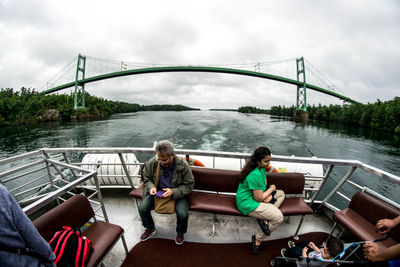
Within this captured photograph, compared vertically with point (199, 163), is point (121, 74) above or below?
above

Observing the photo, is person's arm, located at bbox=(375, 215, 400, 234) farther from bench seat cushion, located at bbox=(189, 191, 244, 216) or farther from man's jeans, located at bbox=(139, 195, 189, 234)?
man's jeans, located at bbox=(139, 195, 189, 234)

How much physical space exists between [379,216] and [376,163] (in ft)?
52.6

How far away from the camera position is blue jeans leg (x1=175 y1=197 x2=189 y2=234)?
1716 mm

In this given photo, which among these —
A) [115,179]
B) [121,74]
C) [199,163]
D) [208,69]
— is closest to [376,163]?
[199,163]

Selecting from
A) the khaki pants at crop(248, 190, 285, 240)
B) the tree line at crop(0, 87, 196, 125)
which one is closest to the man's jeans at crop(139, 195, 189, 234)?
the khaki pants at crop(248, 190, 285, 240)

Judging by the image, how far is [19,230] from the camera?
0.66 meters

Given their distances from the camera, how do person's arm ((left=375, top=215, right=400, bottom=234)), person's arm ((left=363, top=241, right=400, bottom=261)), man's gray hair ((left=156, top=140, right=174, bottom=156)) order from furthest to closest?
man's gray hair ((left=156, top=140, right=174, bottom=156)) → person's arm ((left=375, top=215, right=400, bottom=234)) → person's arm ((left=363, top=241, right=400, bottom=261))

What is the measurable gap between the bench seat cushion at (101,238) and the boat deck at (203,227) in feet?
1.56

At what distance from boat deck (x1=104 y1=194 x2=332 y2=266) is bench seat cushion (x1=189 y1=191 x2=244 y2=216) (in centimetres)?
39

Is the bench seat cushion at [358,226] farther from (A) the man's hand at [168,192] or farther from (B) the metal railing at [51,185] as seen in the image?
(B) the metal railing at [51,185]

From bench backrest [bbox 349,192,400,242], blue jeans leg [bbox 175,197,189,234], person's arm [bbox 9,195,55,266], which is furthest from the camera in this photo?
blue jeans leg [bbox 175,197,189,234]

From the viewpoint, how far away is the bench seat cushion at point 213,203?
5.72 ft

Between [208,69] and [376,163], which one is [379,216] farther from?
Answer: [208,69]

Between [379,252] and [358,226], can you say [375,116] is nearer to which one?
[358,226]
